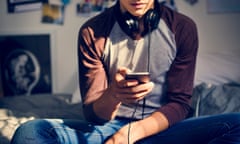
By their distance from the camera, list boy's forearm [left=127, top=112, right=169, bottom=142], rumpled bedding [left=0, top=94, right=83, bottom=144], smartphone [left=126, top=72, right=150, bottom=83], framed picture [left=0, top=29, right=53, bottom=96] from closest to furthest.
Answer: smartphone [left=126, top=72, right=150, bottom=83], boy's forearm [left=127, top=112, right=169, bottom=142], rumpled bedding [left=0, top=94, right=83, bottom=144], framed picture [left=0, top=29, right=53, bottom=96]

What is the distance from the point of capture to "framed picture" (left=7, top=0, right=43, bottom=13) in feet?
5.96

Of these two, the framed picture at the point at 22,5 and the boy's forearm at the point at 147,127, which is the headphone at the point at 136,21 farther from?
the framed picture at the point at 22,5

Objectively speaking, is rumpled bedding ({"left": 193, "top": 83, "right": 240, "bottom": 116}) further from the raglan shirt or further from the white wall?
the white wall

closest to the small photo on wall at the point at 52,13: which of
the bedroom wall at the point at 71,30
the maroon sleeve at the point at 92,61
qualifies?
the bedroom wall at the point at 71,30

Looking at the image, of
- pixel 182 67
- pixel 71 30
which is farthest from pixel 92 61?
pixel 71 30

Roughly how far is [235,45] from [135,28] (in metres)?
0.93

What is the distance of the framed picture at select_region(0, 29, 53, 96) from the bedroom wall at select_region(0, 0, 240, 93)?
45mm

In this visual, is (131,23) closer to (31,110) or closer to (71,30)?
(31,110)

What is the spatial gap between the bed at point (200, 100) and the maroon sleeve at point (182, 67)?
0.25 m

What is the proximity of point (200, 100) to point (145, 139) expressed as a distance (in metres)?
0.41

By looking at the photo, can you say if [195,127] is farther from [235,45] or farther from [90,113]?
[235,45]

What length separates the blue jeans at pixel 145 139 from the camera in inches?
33.9

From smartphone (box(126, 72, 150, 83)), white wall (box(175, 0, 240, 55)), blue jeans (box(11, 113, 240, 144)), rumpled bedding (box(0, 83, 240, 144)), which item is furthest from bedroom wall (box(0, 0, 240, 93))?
smartphone (box(126, 72, 150, 83))

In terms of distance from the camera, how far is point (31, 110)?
1.40 metres
